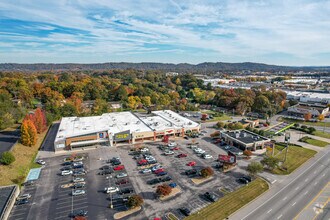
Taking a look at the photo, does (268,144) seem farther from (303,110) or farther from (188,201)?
(303,110)

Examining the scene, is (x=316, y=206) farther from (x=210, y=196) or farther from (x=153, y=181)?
(x=153, y=181)

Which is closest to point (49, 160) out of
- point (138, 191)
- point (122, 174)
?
point (122, 174)

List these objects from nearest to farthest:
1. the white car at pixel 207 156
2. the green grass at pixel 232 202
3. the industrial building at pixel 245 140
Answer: the green grass at pixel 232 202
the white car at pixel 207 156
the industrial building at pixel 245 140

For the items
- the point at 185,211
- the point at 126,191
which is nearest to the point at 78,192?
the point at 126,191

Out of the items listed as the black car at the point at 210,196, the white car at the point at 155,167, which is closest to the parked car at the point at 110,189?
the white car at the point at 155,167

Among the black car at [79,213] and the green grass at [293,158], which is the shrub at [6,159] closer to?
Result: the black car at [79,213]
